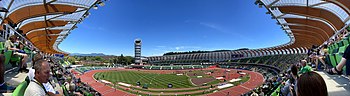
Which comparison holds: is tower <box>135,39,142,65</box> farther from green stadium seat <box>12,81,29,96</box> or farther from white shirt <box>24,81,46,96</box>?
white shirt <box>24,81,46,96</box>

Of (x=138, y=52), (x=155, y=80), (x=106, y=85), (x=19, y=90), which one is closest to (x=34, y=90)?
(x=19, y=90)

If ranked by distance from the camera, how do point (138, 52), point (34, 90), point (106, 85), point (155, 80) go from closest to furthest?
point (34, 90) → point (106, 85) → point (155, 80) → point (138, 52)

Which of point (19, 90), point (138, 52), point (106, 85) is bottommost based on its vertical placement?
point (106, 85)

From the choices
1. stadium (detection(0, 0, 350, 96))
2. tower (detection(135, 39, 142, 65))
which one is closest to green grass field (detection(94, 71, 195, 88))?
stadium (detection(0, 0, 350, 96))

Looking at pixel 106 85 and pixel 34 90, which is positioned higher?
pixel 34 90

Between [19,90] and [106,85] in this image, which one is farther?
[106,85]

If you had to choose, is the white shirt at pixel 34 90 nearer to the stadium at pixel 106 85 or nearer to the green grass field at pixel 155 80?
the stadium at pixel 106 85

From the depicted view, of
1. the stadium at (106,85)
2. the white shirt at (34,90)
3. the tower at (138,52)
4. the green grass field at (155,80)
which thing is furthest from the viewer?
the tower at (138,52)

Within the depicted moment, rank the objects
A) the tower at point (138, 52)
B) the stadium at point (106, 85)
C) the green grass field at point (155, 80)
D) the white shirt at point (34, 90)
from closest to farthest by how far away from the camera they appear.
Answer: the white shirt at point (34, 90) < the stadium at point (106, 85) < the green grass field at point (155, 80) < the tower at point (138, 52)

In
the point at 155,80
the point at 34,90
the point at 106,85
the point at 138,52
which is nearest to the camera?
the point at 34,90

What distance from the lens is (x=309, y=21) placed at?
24547 mm

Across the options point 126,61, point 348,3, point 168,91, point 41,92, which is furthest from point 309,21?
point 126,61

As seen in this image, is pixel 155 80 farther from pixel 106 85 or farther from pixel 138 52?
pixel 138 52

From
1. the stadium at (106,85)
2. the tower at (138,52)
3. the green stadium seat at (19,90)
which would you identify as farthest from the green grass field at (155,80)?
the tower at (138,52)
